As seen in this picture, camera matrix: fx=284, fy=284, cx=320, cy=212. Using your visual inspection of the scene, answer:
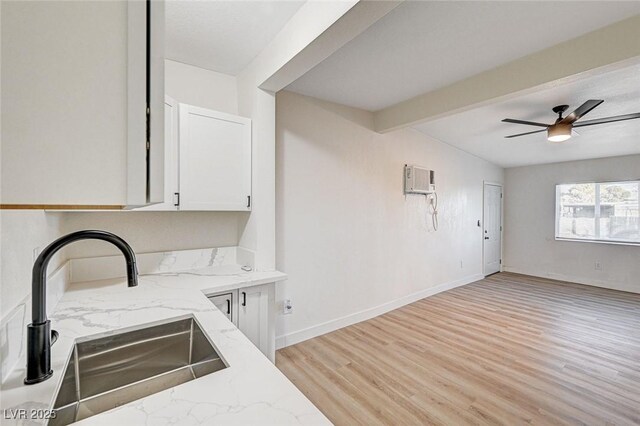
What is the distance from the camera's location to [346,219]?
11.0 feet

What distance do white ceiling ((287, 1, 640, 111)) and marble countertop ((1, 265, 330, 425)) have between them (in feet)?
6.97

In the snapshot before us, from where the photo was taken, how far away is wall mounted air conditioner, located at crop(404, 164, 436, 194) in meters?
4.01

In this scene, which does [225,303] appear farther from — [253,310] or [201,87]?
[201,87]

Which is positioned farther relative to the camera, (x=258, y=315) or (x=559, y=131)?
(x=559, y=131)

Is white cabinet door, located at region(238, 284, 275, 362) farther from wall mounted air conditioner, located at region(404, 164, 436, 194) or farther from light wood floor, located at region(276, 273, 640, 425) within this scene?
wall mounted air conditioner, located at region(404, 164, 436, 194)

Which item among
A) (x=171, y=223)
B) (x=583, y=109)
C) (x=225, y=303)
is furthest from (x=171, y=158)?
(x=583, y=109)

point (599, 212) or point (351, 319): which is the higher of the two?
point (599, 212)

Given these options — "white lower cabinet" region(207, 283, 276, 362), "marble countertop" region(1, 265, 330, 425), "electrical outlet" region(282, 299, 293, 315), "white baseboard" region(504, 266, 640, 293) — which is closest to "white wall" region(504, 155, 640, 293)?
"white baseboard" region(504, 266, 640, 293)

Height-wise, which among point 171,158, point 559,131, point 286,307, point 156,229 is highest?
point 559,131

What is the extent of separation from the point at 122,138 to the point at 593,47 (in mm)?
3020

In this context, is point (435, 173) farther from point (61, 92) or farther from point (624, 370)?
point (61, 92)

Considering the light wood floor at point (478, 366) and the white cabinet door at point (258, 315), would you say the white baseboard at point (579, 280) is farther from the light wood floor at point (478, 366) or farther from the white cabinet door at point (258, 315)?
the white cabinet door at point (258, 315)

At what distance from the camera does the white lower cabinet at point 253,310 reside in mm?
1965

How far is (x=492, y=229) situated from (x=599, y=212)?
1721 mm
